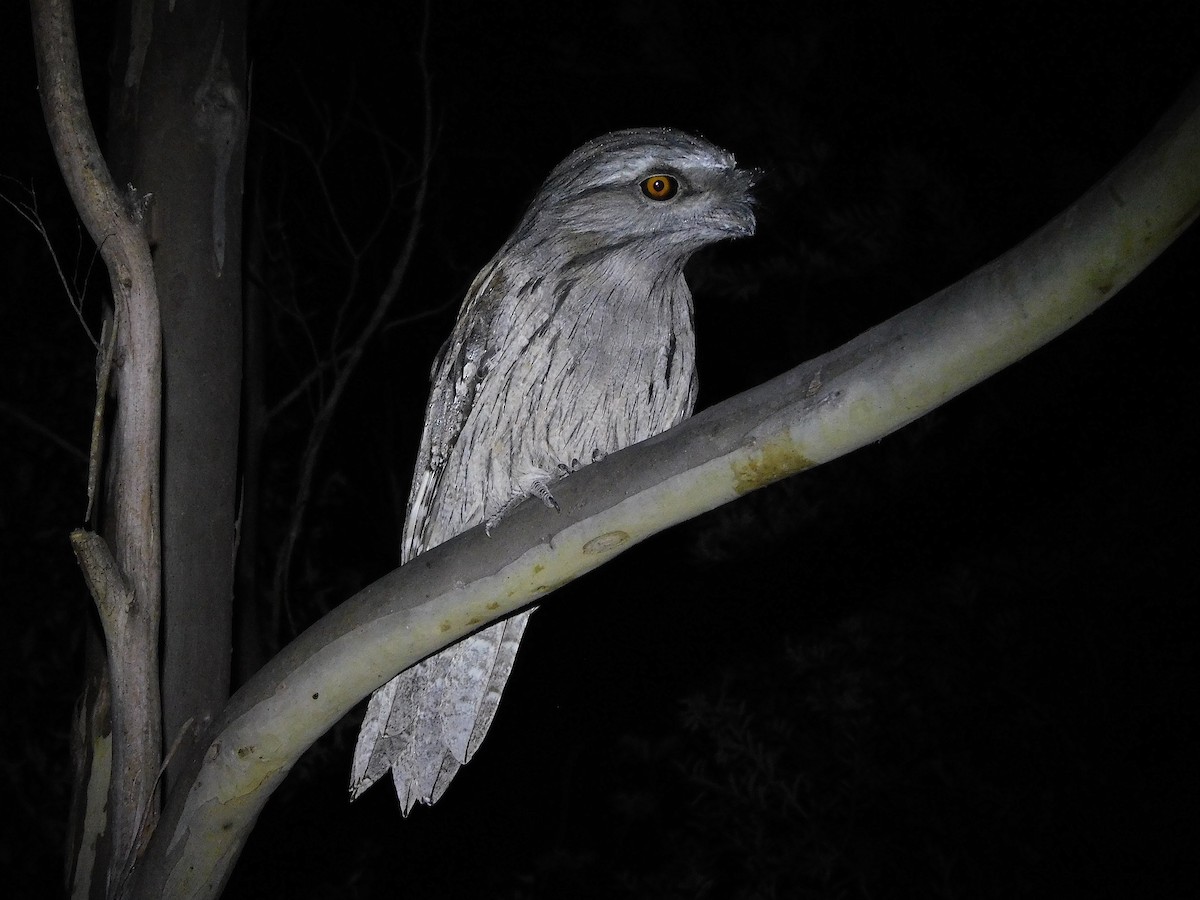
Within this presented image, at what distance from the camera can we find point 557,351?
7.29 feet

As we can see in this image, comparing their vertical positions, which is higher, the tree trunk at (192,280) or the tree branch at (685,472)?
the tree trunk at (192,280)

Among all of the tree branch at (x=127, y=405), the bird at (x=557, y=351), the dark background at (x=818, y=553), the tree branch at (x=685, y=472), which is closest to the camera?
the tree branch at (x=685, y=472)

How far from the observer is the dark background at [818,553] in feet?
12.1

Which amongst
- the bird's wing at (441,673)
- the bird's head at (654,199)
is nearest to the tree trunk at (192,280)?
the bird's wing at (441,673)

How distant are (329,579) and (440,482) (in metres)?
3.51

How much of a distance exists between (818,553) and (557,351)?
236 centimetres

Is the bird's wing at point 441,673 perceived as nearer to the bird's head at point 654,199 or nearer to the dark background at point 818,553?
the bird's head at point 654,199

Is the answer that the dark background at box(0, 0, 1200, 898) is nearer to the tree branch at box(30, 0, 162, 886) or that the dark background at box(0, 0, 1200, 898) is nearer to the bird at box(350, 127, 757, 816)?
the bird at box(350, 127, 757, 816)

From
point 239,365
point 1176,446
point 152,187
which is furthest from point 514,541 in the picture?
point 1176,446

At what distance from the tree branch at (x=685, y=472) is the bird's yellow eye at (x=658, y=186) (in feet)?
3.11

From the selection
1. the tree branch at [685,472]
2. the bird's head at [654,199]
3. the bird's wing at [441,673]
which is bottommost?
the tree branch at [685,472]

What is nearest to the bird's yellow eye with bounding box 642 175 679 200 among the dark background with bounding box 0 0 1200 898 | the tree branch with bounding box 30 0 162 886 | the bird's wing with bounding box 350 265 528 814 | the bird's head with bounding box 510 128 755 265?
the bird's head with bounding box 510 128 755 265

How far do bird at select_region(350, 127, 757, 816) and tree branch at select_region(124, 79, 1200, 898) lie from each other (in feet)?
1.81

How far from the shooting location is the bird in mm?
2230
